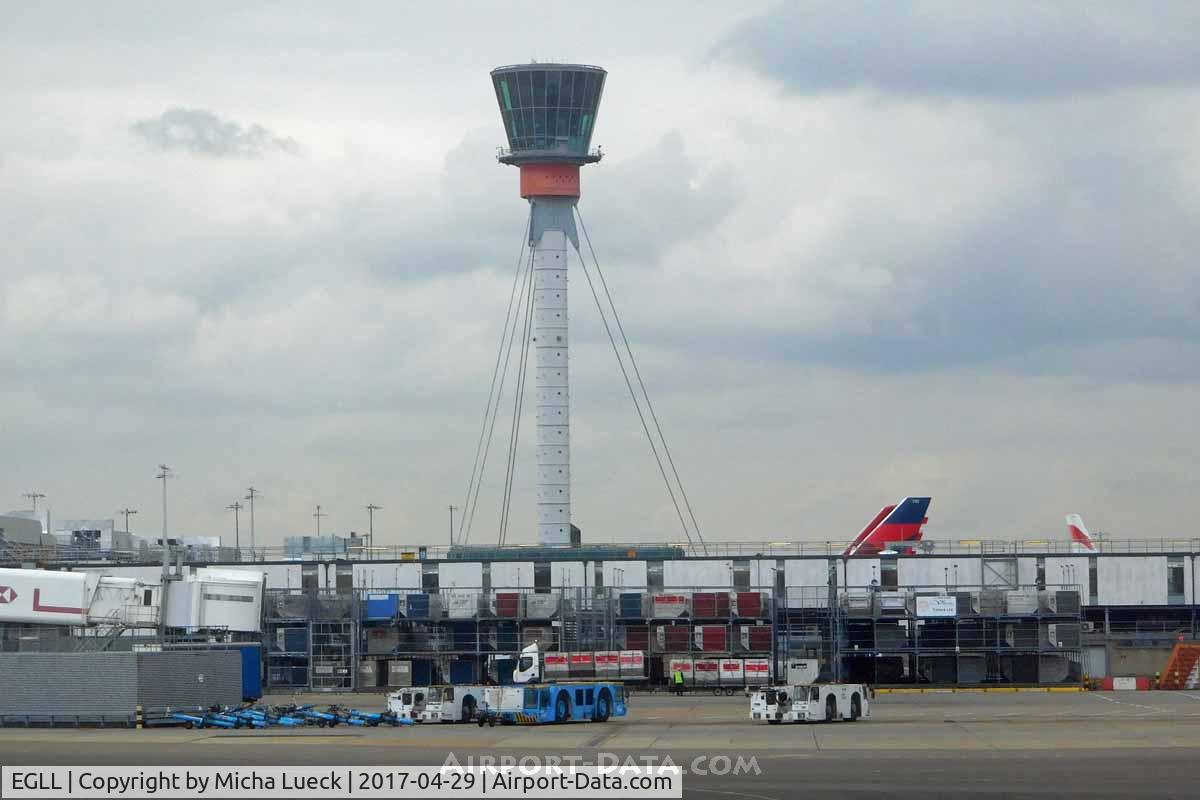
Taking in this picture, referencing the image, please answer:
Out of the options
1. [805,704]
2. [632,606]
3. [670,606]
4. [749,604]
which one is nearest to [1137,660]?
[749,604]

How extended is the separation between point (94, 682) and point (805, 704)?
33.4 meters

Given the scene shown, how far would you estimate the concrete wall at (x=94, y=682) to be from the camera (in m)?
78.6

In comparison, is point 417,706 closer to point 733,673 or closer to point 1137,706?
point 733,673

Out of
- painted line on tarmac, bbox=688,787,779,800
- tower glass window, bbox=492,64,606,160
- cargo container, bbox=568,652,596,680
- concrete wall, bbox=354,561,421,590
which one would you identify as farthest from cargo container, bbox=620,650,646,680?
tower glass window, bbox=492,64,606,160

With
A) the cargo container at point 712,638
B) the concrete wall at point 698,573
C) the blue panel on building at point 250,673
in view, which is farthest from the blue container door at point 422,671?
the blue panel on building at point 250,673

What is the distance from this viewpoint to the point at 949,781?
166ft

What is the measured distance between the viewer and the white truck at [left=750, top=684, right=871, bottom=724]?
76.4 meters

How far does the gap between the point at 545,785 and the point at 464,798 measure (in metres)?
3.83

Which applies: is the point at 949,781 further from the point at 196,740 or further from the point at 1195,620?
the point at 1195,620

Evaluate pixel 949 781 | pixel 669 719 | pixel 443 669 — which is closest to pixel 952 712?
pixel 669 719

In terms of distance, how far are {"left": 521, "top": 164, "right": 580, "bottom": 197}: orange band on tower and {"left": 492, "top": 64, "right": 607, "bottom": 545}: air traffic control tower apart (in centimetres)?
10

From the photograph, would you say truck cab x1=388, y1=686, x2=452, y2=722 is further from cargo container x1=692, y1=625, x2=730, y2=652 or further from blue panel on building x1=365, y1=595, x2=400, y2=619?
blue panel on building x1=365, y1=595, x2=400, y2=619

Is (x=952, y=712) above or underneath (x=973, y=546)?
underneath

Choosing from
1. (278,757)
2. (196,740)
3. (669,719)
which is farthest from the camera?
(669,719)
